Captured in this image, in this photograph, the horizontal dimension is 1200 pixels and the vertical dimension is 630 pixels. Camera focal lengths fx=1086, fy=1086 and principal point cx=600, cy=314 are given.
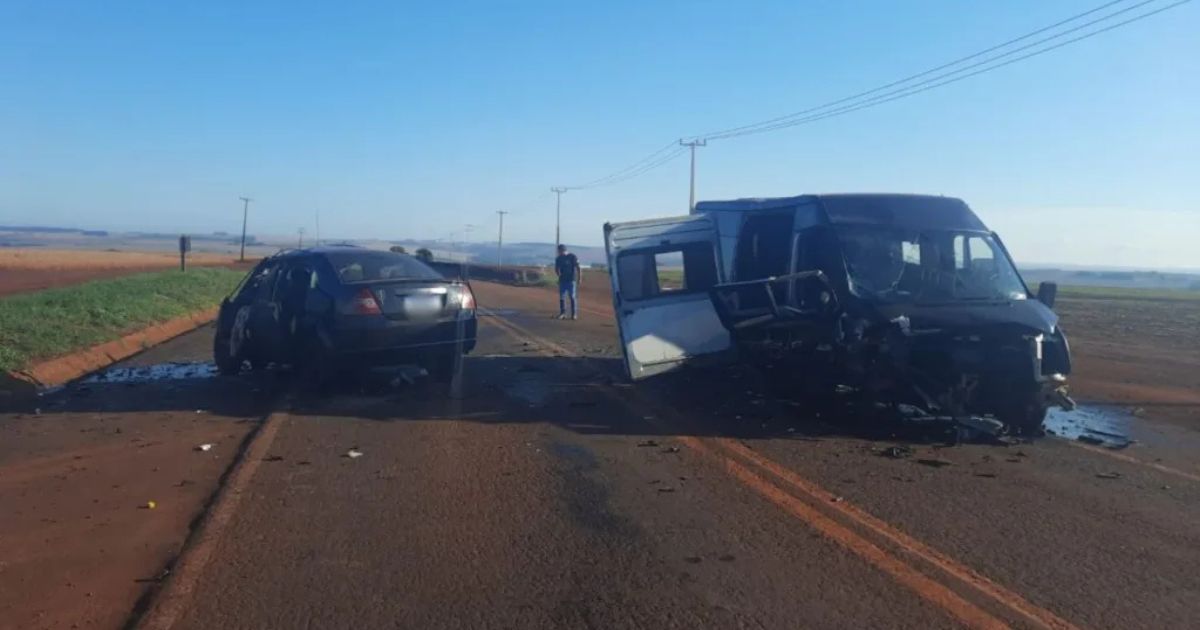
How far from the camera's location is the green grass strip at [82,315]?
14.6 m

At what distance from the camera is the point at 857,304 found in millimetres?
10695

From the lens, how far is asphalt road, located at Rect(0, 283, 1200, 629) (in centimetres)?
525

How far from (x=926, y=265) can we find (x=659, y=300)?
118 inches

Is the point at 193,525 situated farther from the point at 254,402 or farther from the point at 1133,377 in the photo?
the point at 1133,377

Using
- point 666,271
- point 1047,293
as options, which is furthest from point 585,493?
point 1047,293

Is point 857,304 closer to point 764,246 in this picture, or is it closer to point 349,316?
point 764,246

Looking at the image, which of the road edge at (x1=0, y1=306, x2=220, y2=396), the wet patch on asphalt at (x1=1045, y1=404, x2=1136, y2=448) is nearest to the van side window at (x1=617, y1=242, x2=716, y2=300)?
the wet patch on asphalt at (x1=1045, y1=404, x2=1136, y2=448)

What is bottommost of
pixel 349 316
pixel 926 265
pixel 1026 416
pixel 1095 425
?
pixel 1095 425

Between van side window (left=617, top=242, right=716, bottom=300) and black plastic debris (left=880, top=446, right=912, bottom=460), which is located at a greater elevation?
van side window (left=617, top=242, right=716, bottom=300)

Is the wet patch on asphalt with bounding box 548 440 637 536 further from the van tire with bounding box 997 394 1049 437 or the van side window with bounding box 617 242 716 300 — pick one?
the van tire with bounding box 997 394 1049 437

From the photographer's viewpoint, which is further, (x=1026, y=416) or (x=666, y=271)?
(x=666, y=271)

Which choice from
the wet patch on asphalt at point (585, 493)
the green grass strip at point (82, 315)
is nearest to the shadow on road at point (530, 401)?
the green grass strip at point (82, 315)

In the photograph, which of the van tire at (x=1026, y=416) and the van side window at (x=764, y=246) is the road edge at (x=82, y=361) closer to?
the van side window at (x=764, y=246)

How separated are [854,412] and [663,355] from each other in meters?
2.32
